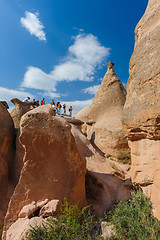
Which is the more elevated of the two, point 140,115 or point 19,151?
point 140,115

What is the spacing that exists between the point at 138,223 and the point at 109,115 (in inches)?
370

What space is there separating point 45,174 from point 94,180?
2.92 m

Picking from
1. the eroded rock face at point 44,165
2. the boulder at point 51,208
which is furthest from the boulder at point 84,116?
the boulder at point 51,208

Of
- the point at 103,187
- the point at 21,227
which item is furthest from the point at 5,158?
the point at 103,187

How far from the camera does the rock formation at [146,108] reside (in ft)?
10.2

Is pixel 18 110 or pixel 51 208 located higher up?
pixel 18 110

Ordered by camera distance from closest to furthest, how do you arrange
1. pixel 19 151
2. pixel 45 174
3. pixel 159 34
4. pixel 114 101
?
pixel 159 34 < pixel 45 174 < pixel 19 151 < pixel 114 101

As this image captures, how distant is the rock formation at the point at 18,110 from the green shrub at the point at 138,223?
755 cm

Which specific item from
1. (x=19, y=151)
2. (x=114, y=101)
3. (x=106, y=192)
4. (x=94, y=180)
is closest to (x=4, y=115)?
(x=19, y=151)

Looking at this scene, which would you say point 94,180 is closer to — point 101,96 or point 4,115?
point 4,115

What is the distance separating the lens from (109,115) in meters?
11.9

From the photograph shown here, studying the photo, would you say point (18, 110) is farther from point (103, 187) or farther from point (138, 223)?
point (138, 223)

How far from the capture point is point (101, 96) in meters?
12.8

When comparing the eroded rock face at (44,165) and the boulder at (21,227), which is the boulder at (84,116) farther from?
the boulder at (21,227)
